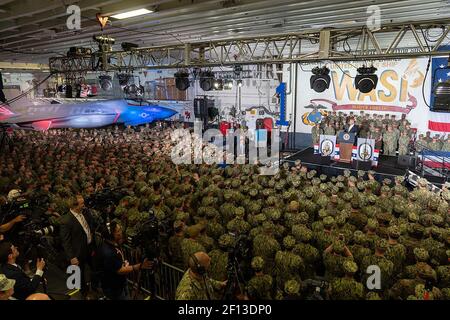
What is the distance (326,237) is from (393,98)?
1289 centimetres

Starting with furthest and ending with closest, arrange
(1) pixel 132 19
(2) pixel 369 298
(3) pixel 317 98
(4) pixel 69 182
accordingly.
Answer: (3) pixel 317 98, (1) pixel 132 19, (4) pixel 69 182, (2) pixel 369 298

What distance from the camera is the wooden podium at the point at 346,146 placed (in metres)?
11.6

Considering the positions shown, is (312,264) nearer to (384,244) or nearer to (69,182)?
(384,244)

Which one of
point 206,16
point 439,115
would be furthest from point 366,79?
point 439,115

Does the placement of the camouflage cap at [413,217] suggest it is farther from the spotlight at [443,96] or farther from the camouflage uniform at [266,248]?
the spotlight at [443,96]

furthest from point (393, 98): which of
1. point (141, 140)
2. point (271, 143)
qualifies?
point (141, 140)

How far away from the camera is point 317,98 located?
56.9 feet

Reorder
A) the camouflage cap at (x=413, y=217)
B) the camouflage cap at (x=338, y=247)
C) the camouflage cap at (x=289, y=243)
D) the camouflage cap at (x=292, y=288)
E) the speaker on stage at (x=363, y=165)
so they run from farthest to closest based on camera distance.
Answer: the speaker on stage at (x=363, y=165) → the camouflage cap at (x=413, y=217) → the camouflage cap at (x=289, y=243) → the camouflage cap at (x=338, y=247) → the camouflage cap at (x=292, y=288)

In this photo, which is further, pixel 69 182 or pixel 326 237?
pixel 69 182

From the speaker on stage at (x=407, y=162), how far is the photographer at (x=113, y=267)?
10.2 m

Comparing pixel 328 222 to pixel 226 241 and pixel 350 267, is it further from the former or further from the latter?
pixel 226 241

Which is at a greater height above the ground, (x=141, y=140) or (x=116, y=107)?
(x=116, y=107)

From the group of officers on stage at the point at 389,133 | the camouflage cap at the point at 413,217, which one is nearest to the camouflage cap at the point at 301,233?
the camouflage cap at the point at 413,217

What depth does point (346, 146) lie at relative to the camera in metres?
11.7
